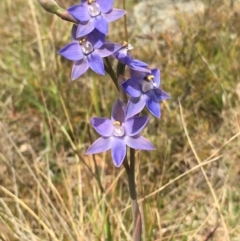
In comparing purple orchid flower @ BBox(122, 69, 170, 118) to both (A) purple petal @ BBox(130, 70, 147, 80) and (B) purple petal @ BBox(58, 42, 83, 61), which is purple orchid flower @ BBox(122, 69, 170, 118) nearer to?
(A) purple petal @ BBox(130, 70, 147, 80)

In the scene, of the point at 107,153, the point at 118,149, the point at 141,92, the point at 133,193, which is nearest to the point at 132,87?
the point at 141,92

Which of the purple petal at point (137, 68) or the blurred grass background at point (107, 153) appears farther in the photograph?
the blurred grass background at point (107, 153)

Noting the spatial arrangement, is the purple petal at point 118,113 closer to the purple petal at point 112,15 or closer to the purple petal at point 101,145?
the purple petal at point 101,145

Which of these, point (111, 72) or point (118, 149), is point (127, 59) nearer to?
point (111, 72)

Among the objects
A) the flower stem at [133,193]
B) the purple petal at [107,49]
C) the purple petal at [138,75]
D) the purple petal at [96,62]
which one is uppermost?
the purple petal at [107,49]

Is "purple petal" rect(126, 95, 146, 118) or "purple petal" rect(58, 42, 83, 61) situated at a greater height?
"purple petal" rect(58, 42, 83, 61)

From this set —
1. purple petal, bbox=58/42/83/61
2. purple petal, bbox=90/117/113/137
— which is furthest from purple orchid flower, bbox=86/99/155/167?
purple petal, bbox=58/42/83/61

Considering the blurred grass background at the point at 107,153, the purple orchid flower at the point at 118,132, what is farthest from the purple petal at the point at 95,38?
the blurred grass background at the point at 107,153

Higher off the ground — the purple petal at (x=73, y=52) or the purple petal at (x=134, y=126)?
the purple petal at (x=73, y=52)
